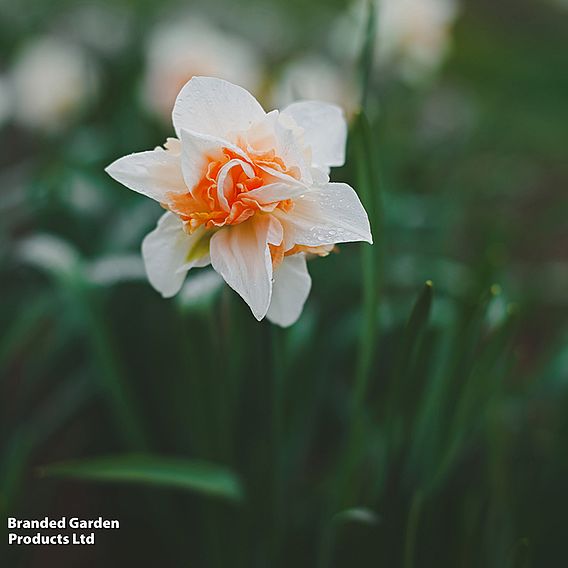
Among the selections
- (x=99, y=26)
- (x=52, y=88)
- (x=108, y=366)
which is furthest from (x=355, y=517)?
(x=99, y=26)

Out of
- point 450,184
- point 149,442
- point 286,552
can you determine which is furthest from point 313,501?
point 450,184

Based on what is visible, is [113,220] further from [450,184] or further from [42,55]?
[450,184]

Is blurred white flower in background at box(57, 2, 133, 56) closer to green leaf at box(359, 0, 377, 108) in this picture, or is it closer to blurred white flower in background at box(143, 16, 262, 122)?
blurred white flower in background at box(143, 16, 262, 122)

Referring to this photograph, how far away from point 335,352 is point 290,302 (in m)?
0.69

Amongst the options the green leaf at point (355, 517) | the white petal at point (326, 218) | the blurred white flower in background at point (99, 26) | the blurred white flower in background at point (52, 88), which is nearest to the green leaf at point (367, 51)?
the white petal at point (326, 218)

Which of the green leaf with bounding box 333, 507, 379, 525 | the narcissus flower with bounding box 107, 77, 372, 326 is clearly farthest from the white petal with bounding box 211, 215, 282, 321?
the green leaf with bounding box 333, 507, 379, 525

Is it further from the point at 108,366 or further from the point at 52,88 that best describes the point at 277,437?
the point at 52,88

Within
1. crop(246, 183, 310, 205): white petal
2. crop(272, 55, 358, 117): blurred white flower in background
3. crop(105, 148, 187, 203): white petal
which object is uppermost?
crop(272, 55, 358, 117): blurred white flower in background

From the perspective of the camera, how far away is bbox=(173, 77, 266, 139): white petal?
0.62 m

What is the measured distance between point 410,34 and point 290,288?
4.49 ft

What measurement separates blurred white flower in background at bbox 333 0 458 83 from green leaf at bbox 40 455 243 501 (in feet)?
3.98

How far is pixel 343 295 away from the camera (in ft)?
4.74

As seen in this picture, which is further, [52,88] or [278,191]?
[52,88]

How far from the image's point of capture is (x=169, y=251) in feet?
2.14
